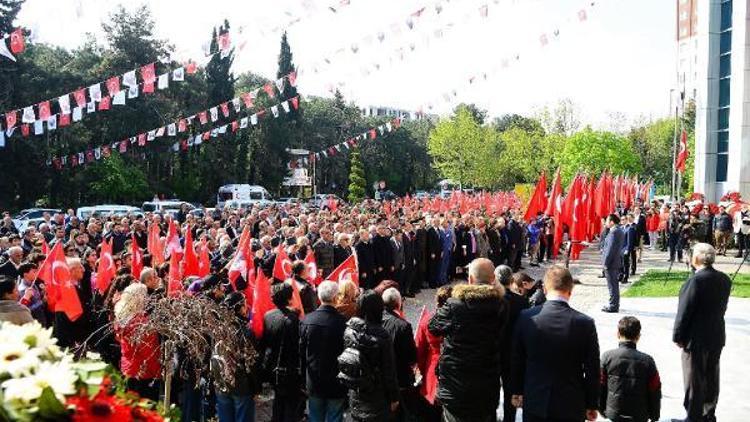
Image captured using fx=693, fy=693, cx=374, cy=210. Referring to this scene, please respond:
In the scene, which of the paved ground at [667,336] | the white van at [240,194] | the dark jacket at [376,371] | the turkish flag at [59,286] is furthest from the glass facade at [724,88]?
the dark jacket at [376,371]

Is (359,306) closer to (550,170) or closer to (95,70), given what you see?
(95,70)

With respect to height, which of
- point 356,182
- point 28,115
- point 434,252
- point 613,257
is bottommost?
point 434,252

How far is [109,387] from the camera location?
96.8 inches

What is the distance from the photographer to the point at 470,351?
560 centimetres

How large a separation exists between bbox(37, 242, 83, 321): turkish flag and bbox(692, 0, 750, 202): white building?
1326 inches

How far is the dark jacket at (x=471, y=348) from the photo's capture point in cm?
557

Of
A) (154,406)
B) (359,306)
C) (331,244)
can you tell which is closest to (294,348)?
(359,306)

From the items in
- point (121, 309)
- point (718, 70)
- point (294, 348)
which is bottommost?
point (294, 348)

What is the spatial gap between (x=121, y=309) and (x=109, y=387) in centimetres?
418

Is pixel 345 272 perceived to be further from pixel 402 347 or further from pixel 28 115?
pixel 28 115

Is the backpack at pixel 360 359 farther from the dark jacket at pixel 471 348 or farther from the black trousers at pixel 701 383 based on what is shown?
the black trousers at pixel 701 383

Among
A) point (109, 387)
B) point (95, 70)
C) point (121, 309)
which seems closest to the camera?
point (109, 387)

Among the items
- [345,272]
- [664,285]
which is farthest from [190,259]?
[664,285]

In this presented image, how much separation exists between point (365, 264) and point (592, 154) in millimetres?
40284
